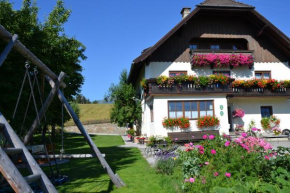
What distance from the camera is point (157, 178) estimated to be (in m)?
6.97

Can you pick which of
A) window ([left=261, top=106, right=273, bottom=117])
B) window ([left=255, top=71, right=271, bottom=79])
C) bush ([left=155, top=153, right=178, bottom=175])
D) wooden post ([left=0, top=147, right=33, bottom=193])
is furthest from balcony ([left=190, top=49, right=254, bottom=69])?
wooden post ([left=0, top=147, right=33, bottom=193])

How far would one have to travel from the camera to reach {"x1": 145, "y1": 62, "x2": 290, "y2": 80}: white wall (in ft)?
58.2

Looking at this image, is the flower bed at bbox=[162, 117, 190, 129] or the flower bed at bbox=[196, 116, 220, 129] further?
the flower bed at bbox=[196, 116, 220, 129]

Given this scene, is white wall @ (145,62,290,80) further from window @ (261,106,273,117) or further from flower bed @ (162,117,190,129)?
flower bed @ (162,117,190,129)

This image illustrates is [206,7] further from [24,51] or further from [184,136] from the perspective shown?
[24,51]

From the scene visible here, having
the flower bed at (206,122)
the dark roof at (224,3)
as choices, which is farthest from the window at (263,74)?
the flower bed at (206,122)

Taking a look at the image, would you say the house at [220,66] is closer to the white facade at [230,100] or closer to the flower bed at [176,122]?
the white facade at [230,100]

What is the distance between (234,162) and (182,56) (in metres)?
13.7

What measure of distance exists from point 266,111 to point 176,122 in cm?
772

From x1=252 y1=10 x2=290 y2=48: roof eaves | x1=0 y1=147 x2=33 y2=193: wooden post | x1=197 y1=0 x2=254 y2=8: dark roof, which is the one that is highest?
x1=197 y1=0 x2=254 y2=8: dark roof

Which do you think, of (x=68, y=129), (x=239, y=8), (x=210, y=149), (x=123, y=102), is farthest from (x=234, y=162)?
(x=68, y=129)

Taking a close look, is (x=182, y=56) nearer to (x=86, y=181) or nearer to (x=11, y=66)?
(x=11, y=66)

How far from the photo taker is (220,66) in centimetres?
1850

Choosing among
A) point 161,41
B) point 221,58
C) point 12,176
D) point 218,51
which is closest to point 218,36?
point 218,51
